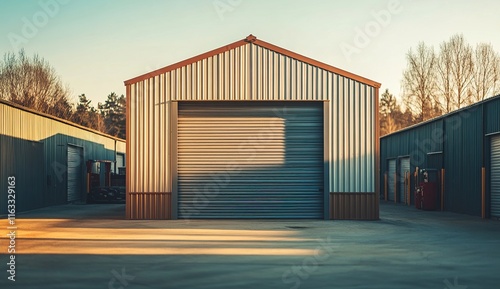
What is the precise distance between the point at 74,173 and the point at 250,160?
17.1 meters

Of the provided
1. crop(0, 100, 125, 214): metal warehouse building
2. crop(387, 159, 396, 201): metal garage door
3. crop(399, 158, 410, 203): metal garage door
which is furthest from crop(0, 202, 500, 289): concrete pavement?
crop(387, 159, 396, 201): metal garage door

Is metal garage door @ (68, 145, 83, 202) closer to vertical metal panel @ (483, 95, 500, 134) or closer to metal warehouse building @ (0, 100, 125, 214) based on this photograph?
metal warehouse building @ (0, 100, 125, 214)

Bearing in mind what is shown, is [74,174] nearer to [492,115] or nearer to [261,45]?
[261,45]

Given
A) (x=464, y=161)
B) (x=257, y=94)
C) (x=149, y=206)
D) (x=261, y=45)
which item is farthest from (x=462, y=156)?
(x=149, y=206)

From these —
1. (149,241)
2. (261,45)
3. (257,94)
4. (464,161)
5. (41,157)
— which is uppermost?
(261,45)

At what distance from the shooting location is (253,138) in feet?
68.8

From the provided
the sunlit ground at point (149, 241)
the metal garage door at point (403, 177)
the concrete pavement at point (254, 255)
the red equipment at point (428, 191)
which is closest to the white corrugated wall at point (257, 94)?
the concrete pavement at point (254, 255)

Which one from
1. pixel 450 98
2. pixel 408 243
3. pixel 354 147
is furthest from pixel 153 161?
pixel 450 98

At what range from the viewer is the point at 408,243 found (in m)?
14.0

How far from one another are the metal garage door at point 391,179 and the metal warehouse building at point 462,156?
8.42 ft

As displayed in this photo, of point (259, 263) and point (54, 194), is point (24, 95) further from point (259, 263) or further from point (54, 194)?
point (259, 263)

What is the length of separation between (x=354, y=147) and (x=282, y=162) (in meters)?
2.50

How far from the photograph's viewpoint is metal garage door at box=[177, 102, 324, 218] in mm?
20812

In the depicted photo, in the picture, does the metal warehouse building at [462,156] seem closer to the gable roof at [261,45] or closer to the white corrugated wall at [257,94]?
the white corrugated wall at [257,94]
